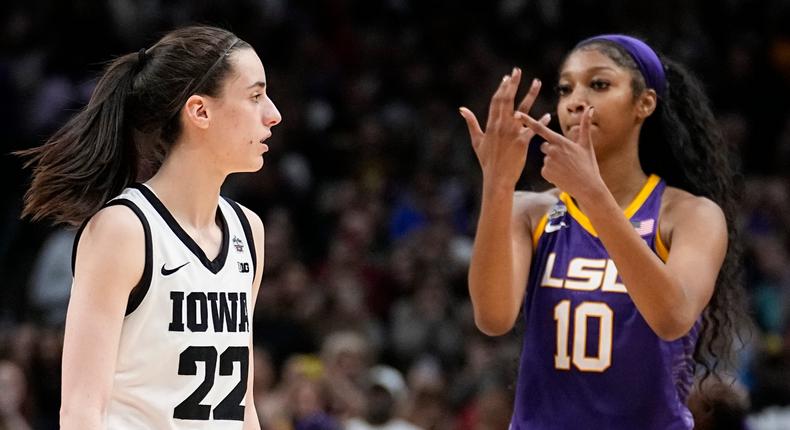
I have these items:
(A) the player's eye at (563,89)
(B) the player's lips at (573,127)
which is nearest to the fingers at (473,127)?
(B) the player's lips at (573,127)

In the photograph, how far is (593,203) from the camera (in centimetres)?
380

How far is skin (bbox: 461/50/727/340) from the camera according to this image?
381 centimetres

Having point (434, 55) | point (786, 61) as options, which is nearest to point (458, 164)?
point (434, 55)

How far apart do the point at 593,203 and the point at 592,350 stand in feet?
1.73

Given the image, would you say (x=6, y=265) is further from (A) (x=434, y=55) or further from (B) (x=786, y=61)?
(B) (x=786, y=61)

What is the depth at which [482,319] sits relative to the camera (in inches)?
163

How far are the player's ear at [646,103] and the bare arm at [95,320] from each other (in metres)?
1.79

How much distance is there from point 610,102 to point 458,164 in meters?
7.20

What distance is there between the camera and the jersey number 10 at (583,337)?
13.3 ft

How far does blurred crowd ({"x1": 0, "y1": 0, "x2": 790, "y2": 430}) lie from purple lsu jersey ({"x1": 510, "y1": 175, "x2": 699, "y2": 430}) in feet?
8.98

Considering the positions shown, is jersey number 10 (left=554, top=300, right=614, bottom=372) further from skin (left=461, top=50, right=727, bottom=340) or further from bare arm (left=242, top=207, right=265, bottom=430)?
bare arm (left=242, top=207, right=265, bottom=430)

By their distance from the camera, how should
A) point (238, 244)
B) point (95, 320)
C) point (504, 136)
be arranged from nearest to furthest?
point (95, 320), point (238, 244), point (504, 136)

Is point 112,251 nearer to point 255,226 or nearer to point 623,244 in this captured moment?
point 255,226

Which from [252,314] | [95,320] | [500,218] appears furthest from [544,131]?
[95,320]
